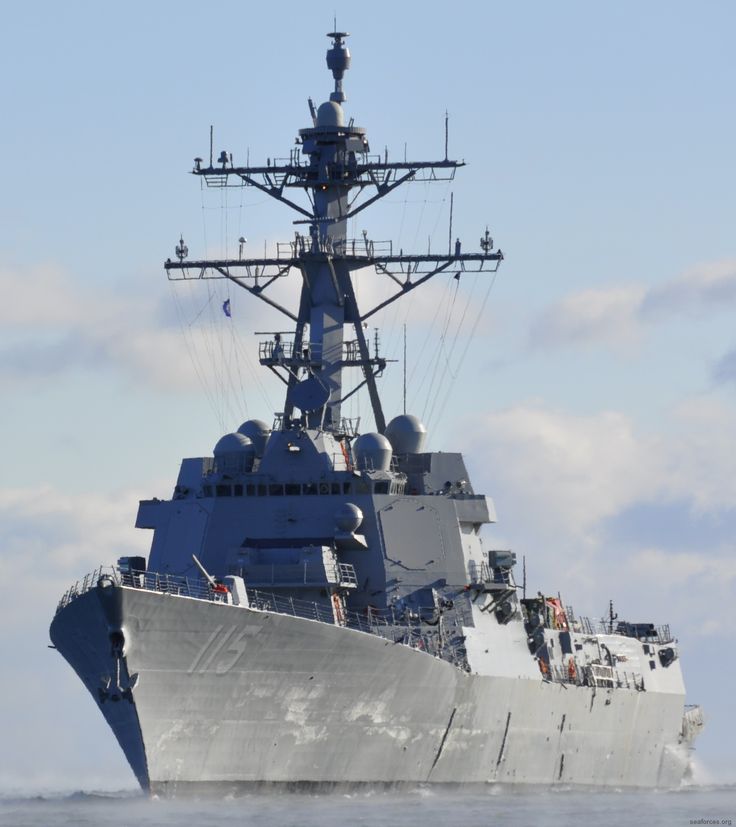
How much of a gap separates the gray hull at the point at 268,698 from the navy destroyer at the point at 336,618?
0.11 feet

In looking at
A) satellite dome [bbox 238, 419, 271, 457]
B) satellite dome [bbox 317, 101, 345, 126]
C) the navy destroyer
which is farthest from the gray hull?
satellite dome [bbox 317, 101, 345, 126]

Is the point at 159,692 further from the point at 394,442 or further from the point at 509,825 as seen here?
the point at 394,442

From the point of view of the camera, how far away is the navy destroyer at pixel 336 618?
3173cm

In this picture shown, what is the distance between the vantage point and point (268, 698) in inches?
1273

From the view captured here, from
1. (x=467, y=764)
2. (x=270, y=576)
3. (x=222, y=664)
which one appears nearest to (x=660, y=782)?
(x=467, y=764)

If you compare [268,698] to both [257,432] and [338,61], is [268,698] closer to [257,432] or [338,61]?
[257,432]

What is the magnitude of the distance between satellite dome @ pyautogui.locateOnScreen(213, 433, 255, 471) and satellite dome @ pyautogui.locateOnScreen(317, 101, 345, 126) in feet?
21.3

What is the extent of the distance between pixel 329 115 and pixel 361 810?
47.2 ft

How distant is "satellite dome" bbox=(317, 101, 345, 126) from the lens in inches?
1607

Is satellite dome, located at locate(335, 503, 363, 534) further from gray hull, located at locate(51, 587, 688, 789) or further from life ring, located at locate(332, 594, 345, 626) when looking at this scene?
gray hull, located at locate(51, 587, 688, 789)

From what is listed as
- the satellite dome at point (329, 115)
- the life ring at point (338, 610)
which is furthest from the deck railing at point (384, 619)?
the satellite dome at point (329, 115)

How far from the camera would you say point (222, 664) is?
104 ft

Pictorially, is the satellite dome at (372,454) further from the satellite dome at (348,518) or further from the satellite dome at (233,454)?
the satellite dome at (233,454)

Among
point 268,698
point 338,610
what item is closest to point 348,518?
point 338,610
